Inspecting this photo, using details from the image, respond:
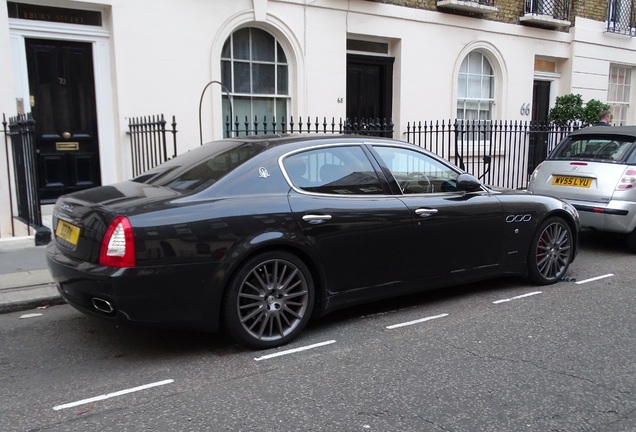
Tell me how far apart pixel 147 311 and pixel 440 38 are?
34.5 feet

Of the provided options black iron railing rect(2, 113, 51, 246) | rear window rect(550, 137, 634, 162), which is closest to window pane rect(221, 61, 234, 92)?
black iron railing rect(2, 113, 51, 246)

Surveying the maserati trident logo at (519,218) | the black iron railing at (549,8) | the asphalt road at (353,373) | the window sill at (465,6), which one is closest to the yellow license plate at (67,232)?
the asphalt road at (353,373)

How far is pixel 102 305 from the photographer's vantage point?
3811mm

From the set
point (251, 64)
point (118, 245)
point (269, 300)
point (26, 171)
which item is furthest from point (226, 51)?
point (118, 245)

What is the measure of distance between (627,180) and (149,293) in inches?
251

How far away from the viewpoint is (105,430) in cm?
306

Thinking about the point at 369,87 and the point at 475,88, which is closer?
the point at 369,87

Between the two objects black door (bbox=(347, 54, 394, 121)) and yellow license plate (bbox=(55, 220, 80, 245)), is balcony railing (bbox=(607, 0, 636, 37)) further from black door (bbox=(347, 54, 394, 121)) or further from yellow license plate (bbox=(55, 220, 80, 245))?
yellow license plate (bbox=(55, 220, 80, 245))

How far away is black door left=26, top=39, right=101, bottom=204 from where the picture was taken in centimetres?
838

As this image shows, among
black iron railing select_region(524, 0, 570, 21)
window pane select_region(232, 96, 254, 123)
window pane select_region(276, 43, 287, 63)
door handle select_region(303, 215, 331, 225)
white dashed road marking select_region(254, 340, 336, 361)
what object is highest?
black iron railing select_region(524, 0, 570, 21)

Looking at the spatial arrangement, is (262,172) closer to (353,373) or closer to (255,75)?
(353,373)

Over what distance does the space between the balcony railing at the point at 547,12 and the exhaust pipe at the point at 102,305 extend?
12.9 metres

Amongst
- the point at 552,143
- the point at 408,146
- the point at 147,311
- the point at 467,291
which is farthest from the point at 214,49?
the point at 552,143

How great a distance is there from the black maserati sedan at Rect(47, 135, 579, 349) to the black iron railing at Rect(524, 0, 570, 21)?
1004cm
